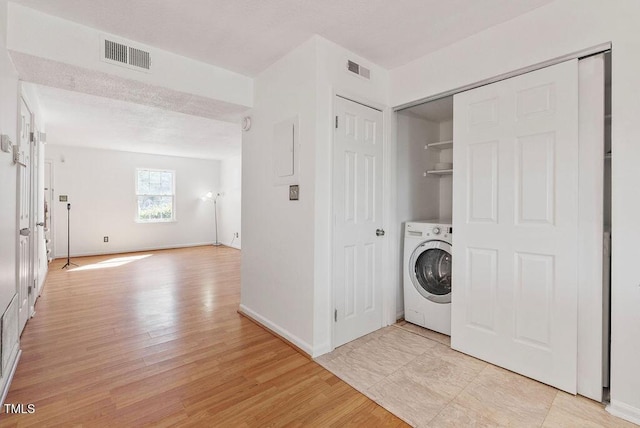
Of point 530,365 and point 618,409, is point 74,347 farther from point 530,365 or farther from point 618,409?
point 618,409

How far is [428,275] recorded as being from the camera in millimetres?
2898

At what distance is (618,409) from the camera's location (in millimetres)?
1669

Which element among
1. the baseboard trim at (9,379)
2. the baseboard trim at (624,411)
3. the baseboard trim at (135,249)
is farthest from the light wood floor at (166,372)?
the baseboard trim at (135,249)

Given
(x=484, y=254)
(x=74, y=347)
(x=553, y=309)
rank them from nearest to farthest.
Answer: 1. (x=553, y=309)
2. (x=484, y=254)
3. (x=74, y=347)

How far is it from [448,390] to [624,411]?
0.89m

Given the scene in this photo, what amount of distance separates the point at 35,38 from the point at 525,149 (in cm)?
339

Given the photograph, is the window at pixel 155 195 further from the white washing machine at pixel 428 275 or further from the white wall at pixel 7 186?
the white washing machine at pixel 428 275

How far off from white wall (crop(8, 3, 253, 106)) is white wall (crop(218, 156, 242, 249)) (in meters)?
4.92

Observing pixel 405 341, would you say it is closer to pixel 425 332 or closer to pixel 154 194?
pixel 425 332

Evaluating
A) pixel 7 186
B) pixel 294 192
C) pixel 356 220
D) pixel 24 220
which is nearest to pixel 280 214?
pixel 294 192

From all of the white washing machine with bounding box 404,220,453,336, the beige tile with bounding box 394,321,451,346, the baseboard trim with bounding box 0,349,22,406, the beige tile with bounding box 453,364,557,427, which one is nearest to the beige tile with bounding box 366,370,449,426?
the beige tile with bounding box 453,364,557,427

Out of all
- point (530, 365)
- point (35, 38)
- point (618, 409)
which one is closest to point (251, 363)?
point (530, 365)

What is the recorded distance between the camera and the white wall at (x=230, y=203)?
7.85m

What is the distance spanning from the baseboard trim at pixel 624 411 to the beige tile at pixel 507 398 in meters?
0.26
